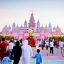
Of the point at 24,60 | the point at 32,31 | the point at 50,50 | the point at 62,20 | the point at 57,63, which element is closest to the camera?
the point at 24,60

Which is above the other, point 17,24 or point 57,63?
point 17,24

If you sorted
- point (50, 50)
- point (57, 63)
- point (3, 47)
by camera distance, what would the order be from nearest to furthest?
point (3, 47)
point (57, 63)
point (50, 50)

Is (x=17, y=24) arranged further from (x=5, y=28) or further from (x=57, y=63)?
(x=57, y=63)

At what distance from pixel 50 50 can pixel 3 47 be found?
483 centimetres

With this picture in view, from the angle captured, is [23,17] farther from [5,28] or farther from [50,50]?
[50,50]

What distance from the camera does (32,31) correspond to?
1532cm

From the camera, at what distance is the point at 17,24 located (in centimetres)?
1427

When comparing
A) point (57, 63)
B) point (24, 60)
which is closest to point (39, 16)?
point (57, 63)

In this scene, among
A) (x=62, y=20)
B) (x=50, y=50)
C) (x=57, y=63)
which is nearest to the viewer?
(x=57, y=63)

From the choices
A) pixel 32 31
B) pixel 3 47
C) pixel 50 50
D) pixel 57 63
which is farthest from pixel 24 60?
pixel 32 31

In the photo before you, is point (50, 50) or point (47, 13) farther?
point (47, 13)

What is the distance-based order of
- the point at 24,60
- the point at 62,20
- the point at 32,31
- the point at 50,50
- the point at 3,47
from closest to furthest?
the point at 24,60
the point at 3,47
the point at 50,50
the point at 62,20
the point at 32,31

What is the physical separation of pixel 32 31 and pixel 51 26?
130 cm

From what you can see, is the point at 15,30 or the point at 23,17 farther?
the point at 15,30
